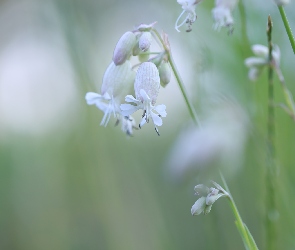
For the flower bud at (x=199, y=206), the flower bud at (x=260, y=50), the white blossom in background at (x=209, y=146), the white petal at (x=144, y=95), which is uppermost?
the white petal at (x=144, y=95)

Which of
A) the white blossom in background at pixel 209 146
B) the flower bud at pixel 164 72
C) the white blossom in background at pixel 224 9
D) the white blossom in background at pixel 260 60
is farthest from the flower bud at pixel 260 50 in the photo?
the white blossom in background at pixel 224 9

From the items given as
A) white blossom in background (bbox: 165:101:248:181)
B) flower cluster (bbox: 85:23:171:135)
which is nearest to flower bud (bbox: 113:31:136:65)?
flower cluster (bbox: 85:23:171:135)

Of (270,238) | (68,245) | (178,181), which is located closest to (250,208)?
(68,245)

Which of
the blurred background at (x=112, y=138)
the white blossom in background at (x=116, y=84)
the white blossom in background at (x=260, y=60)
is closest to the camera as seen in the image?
the white blossom in background at (x=116, y=84)

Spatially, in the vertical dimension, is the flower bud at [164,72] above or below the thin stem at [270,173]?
above

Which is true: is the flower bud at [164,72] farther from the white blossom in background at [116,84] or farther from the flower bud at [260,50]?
the flower bud at [260,50]
